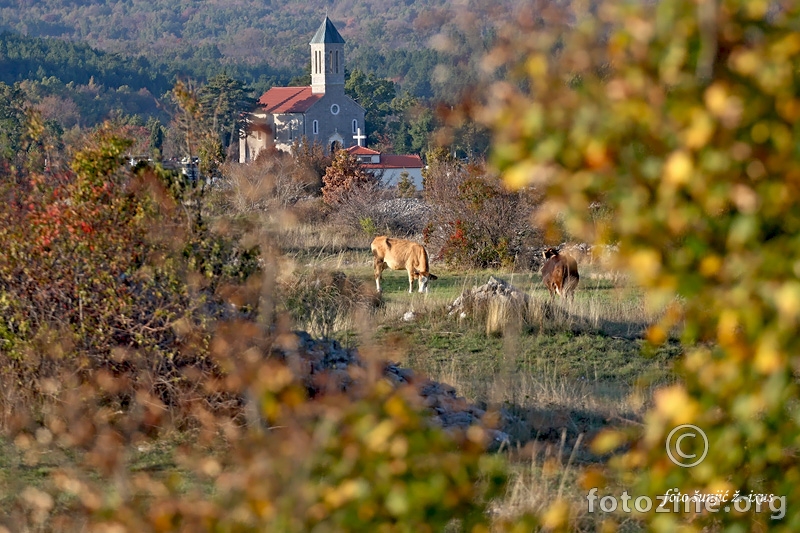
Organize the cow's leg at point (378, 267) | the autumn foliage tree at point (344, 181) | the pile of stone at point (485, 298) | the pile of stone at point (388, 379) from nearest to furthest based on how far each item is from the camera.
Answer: the pile of stone at point (388, 379) → the pile of stone at point (485, 298) → the cow's leg at point (378, 267) → the autumn foliage tree at point (344, 181)

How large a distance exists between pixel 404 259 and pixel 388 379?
33.3ft

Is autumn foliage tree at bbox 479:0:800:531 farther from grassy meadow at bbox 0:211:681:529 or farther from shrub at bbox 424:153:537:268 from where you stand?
shrub at bbox 424:153:537:268

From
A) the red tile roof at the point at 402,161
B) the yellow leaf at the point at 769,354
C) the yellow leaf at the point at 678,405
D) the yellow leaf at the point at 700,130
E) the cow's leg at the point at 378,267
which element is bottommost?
the cow's leg at the point at 378,267

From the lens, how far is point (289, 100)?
320 ft

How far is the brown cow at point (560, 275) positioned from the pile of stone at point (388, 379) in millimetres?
6864

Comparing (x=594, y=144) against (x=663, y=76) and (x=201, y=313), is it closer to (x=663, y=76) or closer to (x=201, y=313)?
(x=663, y=76)

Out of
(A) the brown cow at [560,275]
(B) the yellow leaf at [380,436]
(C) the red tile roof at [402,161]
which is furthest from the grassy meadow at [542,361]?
(C) the red tile roof at [402,161]

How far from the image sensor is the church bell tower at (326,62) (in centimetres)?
9894

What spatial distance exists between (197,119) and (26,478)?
3214mm

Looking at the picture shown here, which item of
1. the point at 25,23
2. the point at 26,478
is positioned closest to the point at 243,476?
the point at 26,478

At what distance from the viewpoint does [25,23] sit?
198 meters

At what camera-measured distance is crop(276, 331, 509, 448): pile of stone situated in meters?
7.20

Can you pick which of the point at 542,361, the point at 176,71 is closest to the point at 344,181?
the point at 542,361

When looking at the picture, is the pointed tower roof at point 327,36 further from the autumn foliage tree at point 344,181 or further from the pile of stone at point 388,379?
the pile of stone at point 388,379
